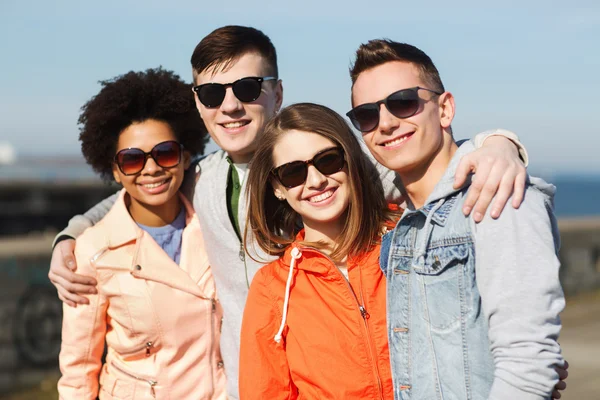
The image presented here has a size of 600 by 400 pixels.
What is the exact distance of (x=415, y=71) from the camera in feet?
8.88

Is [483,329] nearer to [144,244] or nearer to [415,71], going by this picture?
[415,71]

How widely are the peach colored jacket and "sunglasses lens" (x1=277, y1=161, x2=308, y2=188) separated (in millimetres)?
842

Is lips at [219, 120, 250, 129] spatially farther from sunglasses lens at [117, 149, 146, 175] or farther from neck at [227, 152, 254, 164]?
sunglasses lens at [117, 149, 146, 175]

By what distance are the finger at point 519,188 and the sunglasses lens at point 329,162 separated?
0.87 meters

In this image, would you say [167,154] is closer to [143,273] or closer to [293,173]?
[143,273]

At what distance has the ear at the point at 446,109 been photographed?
8.97 feet

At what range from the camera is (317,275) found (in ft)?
9.46

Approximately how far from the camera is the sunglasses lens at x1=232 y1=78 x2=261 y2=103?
343 cm

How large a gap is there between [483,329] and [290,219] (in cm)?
124

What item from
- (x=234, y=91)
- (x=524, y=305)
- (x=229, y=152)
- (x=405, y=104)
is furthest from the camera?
(x=229, y=152)

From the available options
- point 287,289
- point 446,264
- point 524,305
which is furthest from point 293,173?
point 524,305

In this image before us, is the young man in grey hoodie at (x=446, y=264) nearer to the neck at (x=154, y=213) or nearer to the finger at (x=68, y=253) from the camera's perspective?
the neck at (x=154, y=213)

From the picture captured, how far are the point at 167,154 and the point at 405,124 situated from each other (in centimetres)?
145

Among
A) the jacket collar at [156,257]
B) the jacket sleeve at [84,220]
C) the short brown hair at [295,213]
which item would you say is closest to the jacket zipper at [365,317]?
the short brown hair at [295,213]
